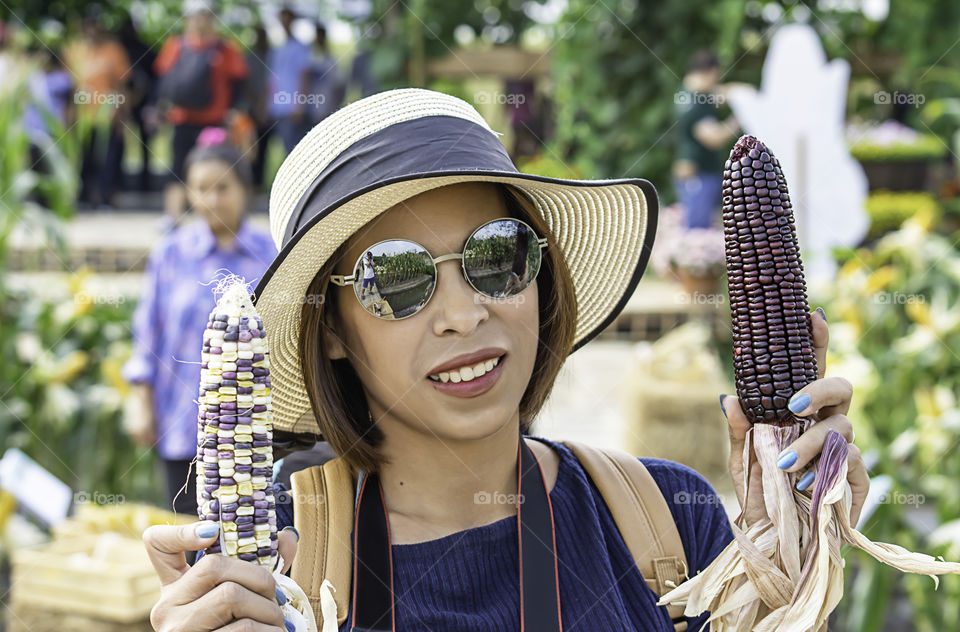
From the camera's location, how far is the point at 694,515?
180cm

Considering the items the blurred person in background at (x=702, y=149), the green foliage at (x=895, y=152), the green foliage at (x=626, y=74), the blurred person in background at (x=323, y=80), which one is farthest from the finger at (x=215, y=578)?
the green foliage at (x=895, y=152)

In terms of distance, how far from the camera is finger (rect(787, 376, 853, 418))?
1.45 metres

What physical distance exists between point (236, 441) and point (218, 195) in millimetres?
3228

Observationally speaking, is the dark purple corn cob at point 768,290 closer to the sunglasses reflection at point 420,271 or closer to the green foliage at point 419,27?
the sunglasses reflection at point 420,271

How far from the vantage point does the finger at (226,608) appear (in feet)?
3.95

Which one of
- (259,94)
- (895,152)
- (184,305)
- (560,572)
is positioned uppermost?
(259,94)

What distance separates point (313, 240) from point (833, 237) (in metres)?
4.54

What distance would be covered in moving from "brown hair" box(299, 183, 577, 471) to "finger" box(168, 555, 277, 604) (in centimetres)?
Result: 50

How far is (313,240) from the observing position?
5.26 feet

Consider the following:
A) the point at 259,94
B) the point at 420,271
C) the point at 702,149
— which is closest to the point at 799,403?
the point at 420,271

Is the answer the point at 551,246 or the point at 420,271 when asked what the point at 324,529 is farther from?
the point at 551,246

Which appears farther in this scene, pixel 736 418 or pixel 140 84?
pixel 140 84

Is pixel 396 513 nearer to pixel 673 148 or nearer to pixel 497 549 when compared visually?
pixel 497 549

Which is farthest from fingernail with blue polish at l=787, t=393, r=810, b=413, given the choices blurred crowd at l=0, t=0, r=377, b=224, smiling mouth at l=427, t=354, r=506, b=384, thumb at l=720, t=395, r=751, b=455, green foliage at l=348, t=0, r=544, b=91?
green foliage at l=348, t=0, r=544, b=91
